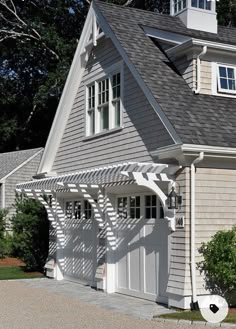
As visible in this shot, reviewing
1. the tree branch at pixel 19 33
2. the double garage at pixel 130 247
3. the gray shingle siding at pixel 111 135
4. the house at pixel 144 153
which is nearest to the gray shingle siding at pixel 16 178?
the tree branch at pixel 19 33

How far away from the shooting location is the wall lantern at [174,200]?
11.1 meters

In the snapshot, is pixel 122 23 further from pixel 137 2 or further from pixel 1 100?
pixel 1 100

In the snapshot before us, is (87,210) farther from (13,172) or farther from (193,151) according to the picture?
(13,172)

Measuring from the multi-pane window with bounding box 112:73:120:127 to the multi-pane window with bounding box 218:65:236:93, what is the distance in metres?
2.66

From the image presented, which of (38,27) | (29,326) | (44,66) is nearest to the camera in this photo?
(29,326)

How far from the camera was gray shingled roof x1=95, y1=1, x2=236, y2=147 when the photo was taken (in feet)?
36.5

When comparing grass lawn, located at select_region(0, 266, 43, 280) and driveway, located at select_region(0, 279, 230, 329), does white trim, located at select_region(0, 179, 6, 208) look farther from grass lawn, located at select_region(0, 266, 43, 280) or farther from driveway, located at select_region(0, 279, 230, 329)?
driveway, located at select_region(0, 279, 230, 329)

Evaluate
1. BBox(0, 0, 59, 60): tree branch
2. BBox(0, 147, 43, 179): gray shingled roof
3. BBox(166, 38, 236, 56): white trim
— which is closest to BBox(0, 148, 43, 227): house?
BBox(0, 147, 43, 179): gray shingled roof

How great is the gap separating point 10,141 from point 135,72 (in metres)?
28.5

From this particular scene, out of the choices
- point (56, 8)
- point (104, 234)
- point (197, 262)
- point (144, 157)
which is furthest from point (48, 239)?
point (56, 8)

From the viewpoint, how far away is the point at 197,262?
1095cm

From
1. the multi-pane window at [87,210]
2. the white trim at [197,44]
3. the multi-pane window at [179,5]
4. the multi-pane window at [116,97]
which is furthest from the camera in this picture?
the multi-pane window at [179,5]

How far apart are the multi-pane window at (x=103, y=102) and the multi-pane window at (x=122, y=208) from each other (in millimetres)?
2152

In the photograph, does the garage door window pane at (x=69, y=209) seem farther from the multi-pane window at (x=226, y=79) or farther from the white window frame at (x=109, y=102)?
the multi-pane window at (x=226, y=79)
